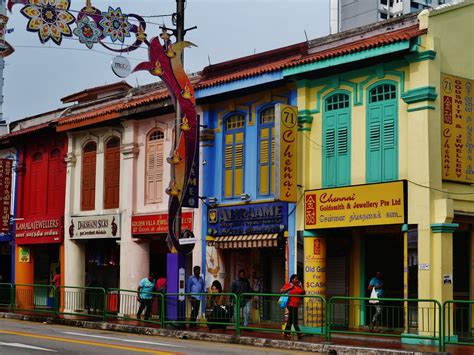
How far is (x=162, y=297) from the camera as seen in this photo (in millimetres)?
23312

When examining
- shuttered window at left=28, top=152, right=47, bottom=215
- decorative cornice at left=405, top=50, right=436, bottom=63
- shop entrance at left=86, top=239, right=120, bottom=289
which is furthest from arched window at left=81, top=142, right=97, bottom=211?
decorative cornice at left=405, top=50, right=436, bottom=63

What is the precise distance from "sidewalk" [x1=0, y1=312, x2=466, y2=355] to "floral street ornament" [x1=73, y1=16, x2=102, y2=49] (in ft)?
24.5

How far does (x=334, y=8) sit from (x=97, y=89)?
172 ft

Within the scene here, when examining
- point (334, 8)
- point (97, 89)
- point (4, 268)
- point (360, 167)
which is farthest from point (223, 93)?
point (334, 8)

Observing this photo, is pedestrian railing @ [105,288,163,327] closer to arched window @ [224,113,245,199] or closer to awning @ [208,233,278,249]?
awning @ [208,233,278,249]

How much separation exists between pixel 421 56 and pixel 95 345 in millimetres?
9984

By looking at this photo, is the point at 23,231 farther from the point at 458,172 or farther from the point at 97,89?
the point at 458,172

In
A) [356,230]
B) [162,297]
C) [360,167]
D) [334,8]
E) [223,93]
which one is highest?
[334,8]

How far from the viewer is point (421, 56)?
69.9ft

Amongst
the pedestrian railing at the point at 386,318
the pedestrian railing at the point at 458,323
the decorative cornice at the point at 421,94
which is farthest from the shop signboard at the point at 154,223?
the pedestrian railing at the point at 458,323

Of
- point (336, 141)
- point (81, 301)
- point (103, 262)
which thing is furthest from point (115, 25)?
point (103, 262)

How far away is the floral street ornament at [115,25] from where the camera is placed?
899 inches

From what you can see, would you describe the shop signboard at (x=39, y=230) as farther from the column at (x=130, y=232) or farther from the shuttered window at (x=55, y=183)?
the column at (x=130, y=232)

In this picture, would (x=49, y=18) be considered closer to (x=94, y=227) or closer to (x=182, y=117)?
(x=182, y=117)
